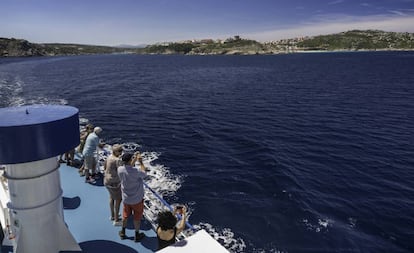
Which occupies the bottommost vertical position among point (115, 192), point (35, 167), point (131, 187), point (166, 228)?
point (115, 192)

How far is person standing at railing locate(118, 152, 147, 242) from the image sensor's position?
6.31m

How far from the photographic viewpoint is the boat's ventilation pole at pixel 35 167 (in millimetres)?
4844

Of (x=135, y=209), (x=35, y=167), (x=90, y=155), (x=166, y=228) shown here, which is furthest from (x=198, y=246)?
(x=90, y=155)

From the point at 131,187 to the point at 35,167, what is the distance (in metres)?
1.88

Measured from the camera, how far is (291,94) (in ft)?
144

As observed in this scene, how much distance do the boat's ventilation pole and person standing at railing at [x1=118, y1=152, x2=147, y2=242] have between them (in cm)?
114

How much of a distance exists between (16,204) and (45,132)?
1456 mm

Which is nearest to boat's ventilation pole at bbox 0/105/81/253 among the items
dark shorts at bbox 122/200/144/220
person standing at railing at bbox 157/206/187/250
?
dark shorts at bbox 122/200/144/220

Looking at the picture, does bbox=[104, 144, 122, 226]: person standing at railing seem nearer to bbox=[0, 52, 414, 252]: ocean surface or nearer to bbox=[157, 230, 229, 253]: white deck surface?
bbox=[157, 230, 229, 253]: white deck surface

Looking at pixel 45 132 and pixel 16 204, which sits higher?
pixel 45 132

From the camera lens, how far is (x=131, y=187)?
21.2 ft

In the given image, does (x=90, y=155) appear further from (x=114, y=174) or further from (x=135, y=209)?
(x=135, y=209)

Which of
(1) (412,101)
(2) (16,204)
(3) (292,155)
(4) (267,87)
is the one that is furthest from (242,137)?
(4) (267,87)

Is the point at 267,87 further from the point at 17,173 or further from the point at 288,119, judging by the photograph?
the point at 17,173
